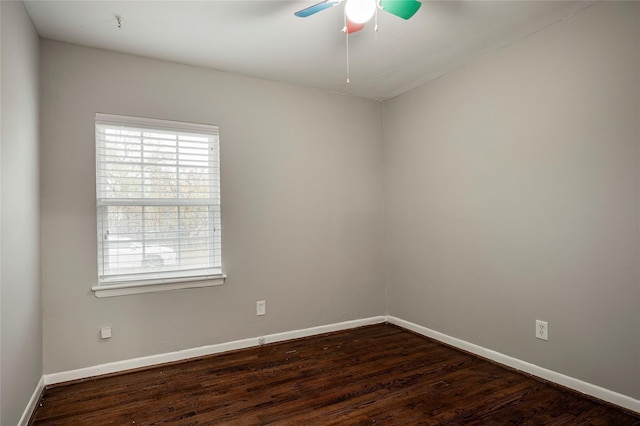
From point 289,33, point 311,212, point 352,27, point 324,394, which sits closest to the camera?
point 352,27

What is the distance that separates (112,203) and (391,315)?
2.96 m

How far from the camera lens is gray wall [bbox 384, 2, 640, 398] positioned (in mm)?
2307

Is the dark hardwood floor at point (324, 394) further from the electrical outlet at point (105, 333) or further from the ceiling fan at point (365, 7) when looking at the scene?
the ceiling fan at point (365, 7)

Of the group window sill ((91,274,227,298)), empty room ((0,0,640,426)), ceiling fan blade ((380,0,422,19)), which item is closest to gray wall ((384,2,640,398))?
empty room ((0,0,640,426))

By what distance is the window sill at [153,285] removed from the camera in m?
2.89

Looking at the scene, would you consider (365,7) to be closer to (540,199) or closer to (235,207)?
(540,199)

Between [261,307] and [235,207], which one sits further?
[261,307]

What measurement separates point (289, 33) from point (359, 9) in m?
0.88

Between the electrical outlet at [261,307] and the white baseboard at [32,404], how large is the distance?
5.36ft

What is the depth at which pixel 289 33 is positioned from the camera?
272cm

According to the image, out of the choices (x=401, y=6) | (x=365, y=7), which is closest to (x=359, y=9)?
(x=365, y=7)

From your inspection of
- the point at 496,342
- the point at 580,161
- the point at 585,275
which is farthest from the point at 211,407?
the point at 580,161

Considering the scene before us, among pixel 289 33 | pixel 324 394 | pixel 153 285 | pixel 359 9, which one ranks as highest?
pixel 289 33

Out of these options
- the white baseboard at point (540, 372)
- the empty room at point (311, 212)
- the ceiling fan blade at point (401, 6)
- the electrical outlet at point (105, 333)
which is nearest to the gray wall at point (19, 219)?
the empty room at point (311, 212)
